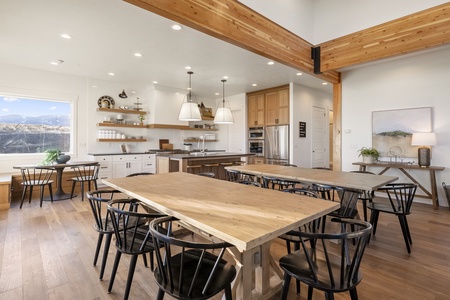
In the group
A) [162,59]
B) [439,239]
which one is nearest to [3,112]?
[162,59]

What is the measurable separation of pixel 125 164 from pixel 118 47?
10.2 ft

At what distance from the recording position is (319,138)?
24.1 feet

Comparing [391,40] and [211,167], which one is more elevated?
[391,40]

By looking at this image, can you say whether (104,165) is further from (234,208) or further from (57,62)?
(234,208)

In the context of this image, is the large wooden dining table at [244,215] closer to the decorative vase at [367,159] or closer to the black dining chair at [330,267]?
the black dining chair at [330,267]

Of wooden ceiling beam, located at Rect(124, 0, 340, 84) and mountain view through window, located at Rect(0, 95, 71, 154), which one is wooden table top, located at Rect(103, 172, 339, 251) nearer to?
wooden ceiling beam, located at Rect(124, 0, 340, 84)

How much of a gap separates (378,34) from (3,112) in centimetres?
791

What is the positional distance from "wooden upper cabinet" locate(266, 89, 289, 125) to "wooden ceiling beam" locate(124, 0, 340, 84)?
73.0 inches

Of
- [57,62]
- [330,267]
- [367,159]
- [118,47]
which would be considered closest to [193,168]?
[118,47]

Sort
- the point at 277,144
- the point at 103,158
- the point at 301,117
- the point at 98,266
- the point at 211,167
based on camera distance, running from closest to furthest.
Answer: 1. the point at 98,266
2. the point at 211,167
3. the point at 103,158
4. the point at 301,117
5. the point at 277,144

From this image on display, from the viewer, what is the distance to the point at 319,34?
5.04 meters

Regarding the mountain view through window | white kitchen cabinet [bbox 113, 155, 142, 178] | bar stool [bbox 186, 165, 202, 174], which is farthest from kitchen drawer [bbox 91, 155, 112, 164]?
bar stool [bbox 186, 165, 202, 174]

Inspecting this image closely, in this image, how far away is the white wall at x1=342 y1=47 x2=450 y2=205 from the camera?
14.2 ft

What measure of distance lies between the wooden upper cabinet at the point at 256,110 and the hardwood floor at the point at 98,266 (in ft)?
14.8
